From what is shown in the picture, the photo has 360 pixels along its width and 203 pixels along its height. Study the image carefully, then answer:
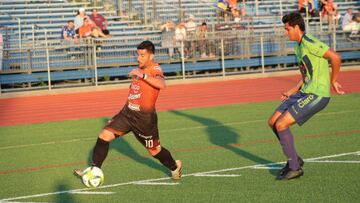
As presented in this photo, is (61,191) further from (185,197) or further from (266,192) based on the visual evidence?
(266,192)

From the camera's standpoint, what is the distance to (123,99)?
2572 centimetres

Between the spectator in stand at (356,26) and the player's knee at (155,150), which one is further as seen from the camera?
the spectator in stand at (356,26)

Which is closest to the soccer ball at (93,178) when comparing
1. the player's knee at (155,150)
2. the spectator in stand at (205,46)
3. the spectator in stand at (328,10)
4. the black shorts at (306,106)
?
the player's knee at (155,150)

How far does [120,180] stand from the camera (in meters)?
11.0

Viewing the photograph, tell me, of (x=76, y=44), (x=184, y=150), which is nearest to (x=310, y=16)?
(x=76, y=44)

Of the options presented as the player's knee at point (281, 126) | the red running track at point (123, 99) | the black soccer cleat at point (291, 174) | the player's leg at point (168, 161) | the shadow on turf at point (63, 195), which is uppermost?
the player's knee at point (281, 126)

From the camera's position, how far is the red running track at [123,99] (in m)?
22.5

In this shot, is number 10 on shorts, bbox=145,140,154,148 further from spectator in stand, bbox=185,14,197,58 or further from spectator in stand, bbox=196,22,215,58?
spectator in stand, bbox=196,22,215,58

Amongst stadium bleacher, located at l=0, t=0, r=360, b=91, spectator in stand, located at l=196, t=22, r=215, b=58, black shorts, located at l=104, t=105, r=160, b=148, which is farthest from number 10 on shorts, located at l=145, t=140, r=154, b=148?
spectator in stand, located at l=196, t=22, r=215, b=58

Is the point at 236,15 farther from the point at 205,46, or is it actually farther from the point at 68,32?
the point at 68,32

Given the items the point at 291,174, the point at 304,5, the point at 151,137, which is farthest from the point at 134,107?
the point at 304,5

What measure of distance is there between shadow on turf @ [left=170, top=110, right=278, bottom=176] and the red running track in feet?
12.3

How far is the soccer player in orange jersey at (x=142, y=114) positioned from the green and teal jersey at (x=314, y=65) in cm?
168

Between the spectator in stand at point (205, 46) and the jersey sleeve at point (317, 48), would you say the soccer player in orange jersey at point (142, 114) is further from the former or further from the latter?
the spectator in stand at point (205, 46)
